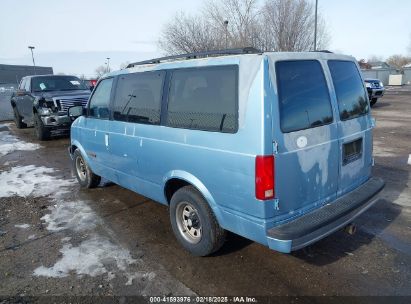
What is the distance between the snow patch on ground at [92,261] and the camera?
3.56m

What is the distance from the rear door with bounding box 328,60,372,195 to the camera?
3.56m

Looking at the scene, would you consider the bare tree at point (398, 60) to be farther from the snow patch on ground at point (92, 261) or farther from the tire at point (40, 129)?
the snow patch on ground at point (92, 261)

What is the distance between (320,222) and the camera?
311 cm

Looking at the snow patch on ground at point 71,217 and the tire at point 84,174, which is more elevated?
the tire at point 84,174

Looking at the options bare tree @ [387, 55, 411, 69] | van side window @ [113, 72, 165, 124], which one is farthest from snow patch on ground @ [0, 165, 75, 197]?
bare tree @ [387, 55, 411, 69]

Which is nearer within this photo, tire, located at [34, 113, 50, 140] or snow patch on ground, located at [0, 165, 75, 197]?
snow patch on ground, located at [0, 165, 75, 197]

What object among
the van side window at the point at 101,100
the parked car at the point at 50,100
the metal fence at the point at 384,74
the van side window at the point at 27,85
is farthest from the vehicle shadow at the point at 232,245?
the metal fence at the point at 384,74

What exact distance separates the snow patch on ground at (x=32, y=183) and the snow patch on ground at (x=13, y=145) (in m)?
2.68

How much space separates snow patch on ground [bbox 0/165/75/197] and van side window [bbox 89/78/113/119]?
175 centimetres

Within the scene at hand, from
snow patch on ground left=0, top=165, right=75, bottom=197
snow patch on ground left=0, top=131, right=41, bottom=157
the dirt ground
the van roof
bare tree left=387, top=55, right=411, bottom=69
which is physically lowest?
the dirt ground

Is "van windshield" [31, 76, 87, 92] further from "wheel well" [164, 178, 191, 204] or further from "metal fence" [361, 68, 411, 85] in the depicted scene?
"metal fence" [361, 68, 411, 85]

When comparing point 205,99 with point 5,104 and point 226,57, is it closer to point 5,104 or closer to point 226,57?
point 226,57

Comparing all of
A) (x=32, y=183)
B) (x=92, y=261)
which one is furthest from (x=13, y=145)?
(x=92, y=261)

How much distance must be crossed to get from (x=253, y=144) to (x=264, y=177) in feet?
0.93
